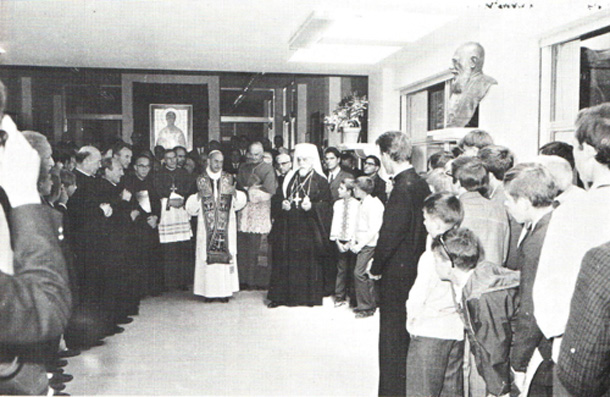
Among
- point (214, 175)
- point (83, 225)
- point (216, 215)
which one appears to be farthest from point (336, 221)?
point (83, 225)

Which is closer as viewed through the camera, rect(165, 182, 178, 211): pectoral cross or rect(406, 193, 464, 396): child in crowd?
rect(406, 193, 464, 396): child in crowd

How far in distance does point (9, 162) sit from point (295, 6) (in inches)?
124

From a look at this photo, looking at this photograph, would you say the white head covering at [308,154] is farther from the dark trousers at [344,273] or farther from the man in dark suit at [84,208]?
the man in dark suit at [84,208]

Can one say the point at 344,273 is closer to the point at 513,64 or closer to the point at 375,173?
the point at 375,173

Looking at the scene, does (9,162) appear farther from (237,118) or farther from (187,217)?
(237,118)

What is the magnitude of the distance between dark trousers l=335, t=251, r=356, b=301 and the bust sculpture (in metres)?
1.67

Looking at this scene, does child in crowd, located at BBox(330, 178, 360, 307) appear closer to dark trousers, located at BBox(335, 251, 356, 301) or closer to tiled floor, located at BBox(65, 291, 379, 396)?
dark trousers, located at BBox(335, 251, 356, 301)

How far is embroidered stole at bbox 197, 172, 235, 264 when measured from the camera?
509 cm

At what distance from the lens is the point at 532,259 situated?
175 cm

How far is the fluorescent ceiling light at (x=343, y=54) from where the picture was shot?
5305 mm

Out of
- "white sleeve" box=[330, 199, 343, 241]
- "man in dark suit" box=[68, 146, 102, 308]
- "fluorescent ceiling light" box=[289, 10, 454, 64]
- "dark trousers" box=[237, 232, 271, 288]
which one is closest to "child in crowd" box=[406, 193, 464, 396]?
"fluorescent ceiling light" box=[289, 10, 454, 64]

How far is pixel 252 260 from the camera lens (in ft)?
18.6

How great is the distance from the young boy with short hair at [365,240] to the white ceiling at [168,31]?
1496mm

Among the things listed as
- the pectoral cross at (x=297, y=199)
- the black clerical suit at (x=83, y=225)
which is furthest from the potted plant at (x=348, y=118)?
the black clerical suit at (x=83, y=225)
